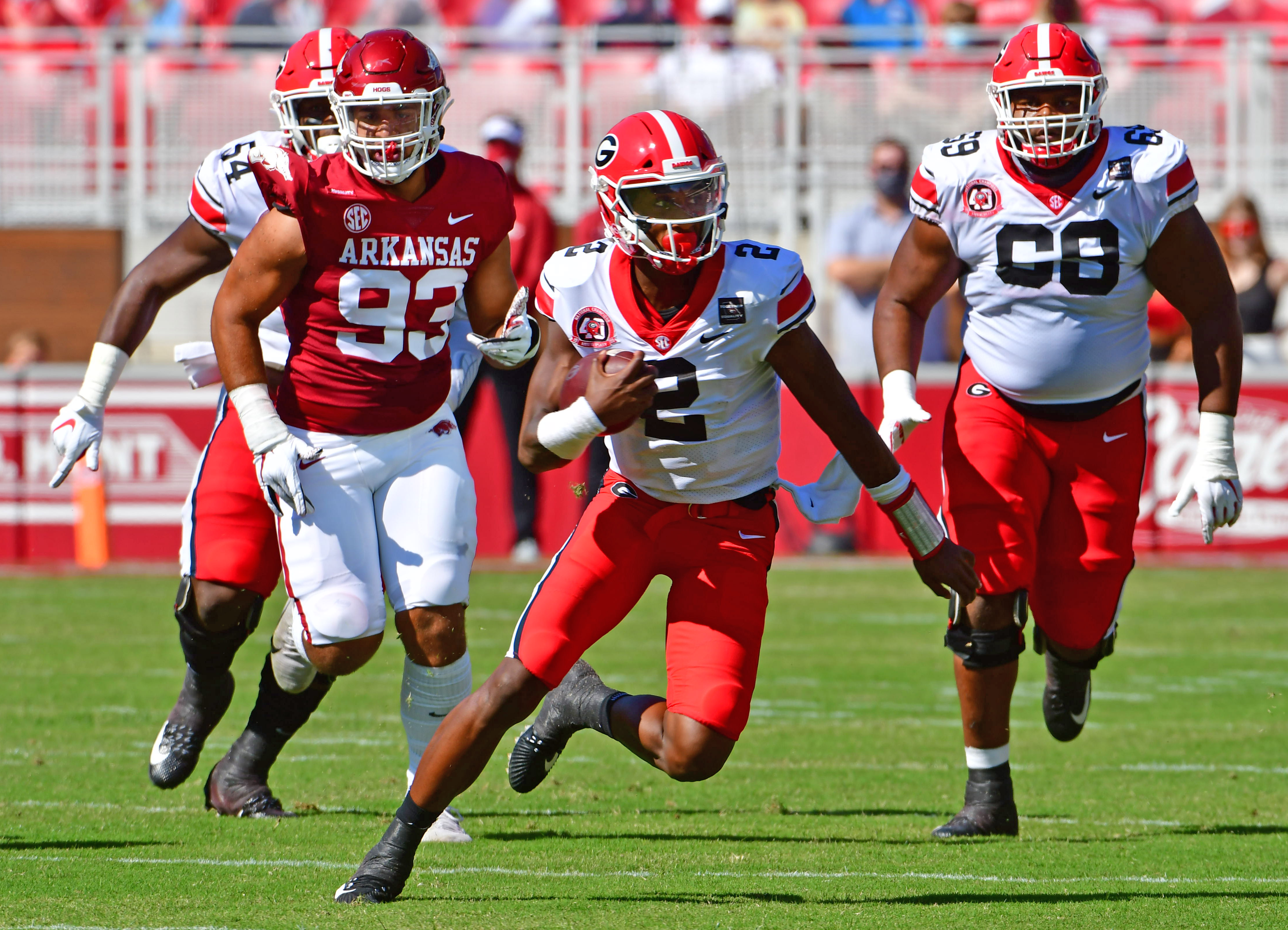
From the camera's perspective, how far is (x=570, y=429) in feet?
12.9

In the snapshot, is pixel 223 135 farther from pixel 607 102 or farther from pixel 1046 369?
pixel 1046 369

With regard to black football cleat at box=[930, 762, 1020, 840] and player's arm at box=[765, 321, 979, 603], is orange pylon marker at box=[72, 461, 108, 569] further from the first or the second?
player's arm at box=[765, 321, 979, 603]

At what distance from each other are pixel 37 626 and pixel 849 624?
387 cm

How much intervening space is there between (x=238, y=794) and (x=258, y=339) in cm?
134

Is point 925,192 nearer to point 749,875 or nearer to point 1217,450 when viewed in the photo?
point 1217,450

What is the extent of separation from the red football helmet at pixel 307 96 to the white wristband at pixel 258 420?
93 centimetres

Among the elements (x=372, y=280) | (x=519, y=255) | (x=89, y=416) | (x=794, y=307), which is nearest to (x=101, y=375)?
(x=89, y=416)

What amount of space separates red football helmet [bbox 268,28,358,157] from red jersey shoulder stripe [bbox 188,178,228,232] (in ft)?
0.95

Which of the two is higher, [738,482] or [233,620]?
[738,482]

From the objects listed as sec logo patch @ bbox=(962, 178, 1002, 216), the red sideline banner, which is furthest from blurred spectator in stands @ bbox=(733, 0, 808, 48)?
sec logo patch @ bbox=(962, 178, 1002, 216)

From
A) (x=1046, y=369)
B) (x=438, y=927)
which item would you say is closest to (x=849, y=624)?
(x=1046, y=369)

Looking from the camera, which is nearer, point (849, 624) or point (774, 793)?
point (774, 793)

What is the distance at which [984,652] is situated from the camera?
16.7 ft

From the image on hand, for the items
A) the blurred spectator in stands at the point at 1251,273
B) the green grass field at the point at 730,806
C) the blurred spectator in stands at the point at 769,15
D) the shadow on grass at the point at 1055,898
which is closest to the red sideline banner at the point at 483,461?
the blurred spectator in stands at the point at 1251,273
